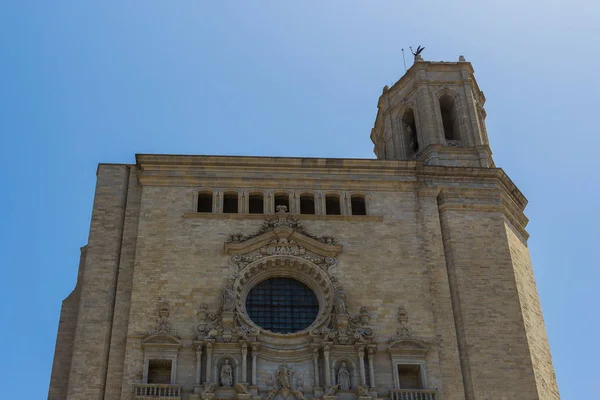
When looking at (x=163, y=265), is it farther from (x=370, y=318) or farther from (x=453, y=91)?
(x=453, y=91)

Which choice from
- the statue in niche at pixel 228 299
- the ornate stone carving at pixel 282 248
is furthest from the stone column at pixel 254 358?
the ornate stone carving at pixel 282 248

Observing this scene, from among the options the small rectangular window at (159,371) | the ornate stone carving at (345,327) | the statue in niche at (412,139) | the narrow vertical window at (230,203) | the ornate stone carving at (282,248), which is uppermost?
the statue in niche at (412,139)

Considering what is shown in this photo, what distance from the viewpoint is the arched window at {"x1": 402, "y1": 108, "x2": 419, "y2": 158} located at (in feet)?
112

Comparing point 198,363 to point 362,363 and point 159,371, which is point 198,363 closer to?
point 159,371

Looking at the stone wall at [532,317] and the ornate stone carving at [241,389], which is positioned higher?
the stone wall at [532,317]

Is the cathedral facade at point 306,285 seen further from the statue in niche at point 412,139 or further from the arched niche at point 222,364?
the statue in niche at point 412,139

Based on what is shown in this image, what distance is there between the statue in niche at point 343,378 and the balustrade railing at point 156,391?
4404 mm

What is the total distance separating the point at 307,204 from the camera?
29766 mm

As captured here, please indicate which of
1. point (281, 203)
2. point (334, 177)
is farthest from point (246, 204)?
point (334, 177)

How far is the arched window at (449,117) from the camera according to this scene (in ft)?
110

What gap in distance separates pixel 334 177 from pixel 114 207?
7.21 metres

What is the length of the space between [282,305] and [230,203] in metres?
4.26

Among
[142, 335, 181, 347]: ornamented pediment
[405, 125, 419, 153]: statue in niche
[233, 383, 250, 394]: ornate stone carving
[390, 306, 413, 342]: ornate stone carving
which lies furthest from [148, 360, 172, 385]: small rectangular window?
[405, 125, 419, 153]: statue in niche

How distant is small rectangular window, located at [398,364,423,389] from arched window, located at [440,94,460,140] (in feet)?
35.7
